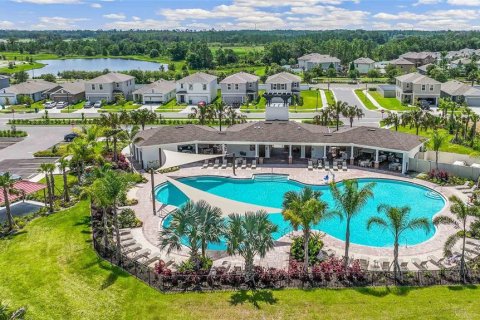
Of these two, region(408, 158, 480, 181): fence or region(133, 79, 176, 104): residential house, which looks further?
region(133, 79, 176, 104): residential house

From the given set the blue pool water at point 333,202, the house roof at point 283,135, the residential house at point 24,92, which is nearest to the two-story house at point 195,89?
the residential house at point 24,92

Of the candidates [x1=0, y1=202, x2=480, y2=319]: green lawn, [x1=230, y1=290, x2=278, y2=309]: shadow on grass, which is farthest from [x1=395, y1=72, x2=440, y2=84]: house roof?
[x1=230, y1=290, x2=278, y2=309]: shadow on grass

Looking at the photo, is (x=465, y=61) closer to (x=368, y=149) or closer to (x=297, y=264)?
(x=368, y=149)

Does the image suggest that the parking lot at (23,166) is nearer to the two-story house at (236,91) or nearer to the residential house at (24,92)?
the two-story house at (236,91)

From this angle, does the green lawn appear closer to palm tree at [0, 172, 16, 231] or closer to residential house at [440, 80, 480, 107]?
palm tree at [0, 172, 16, 231]

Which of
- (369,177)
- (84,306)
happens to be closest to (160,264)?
(84,306)

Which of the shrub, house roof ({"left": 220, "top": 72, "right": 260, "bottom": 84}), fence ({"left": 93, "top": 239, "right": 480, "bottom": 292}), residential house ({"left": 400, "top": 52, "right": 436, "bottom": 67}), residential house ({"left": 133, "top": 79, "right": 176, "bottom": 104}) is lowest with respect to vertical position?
fence ({"left": 93, "top": 239, "right": 480, "bottom": 292})

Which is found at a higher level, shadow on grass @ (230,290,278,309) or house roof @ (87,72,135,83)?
house roof @ (87,72,135,83)

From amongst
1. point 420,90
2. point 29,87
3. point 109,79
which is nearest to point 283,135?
point 420,90
